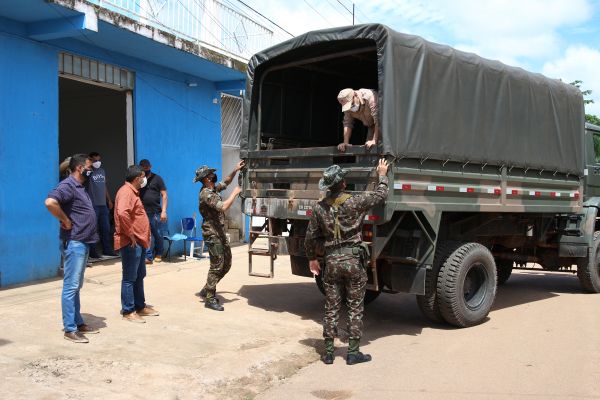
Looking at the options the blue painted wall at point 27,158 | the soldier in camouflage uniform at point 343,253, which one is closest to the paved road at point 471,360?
the soldier in camouflage uniform at point 343,253

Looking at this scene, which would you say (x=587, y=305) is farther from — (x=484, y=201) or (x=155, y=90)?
(x=155, y=90)

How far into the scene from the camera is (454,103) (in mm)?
5926

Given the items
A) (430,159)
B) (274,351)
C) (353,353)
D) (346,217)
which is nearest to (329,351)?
(353,353)

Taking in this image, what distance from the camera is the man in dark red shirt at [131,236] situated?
5.53 m

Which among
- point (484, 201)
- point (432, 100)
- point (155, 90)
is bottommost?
point (484, 201)

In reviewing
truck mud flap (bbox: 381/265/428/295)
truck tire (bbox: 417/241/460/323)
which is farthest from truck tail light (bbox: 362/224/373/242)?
truck tire (bbox: 417/241/460/323)

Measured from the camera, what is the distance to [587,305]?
7.41 m

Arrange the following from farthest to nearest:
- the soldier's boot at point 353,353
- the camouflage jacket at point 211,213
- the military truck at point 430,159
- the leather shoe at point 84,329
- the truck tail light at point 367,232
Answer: the camouflage jacket at point 211,213 < the military truck at point 430,159 < the truck tail light at point 367,232 < the leather shoe at point 84,329 < the soldier's boot at point 353,353

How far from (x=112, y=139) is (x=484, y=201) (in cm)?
931

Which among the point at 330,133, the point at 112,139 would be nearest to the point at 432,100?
the point at 330,133

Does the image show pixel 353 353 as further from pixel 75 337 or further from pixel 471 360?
pixel 75 337

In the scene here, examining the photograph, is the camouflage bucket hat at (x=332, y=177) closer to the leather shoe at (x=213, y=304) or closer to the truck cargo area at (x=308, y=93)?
the truck cargo area at (x=308, y=93)

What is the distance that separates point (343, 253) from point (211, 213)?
2.21m

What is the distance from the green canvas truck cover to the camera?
17.7ft
